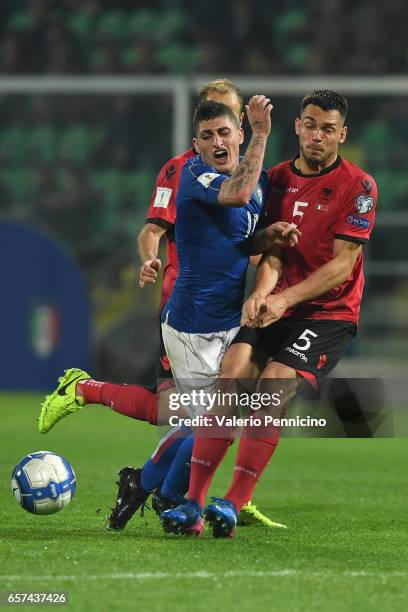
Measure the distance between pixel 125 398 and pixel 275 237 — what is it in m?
1.08

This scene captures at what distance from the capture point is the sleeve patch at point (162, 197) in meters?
6.51

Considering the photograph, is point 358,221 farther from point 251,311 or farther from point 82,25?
point 82,25

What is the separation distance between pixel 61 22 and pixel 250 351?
1436cm

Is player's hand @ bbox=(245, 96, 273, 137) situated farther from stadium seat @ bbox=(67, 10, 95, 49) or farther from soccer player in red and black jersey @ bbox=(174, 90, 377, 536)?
stadium seat @ bbox=(67, 10, 95, 49)

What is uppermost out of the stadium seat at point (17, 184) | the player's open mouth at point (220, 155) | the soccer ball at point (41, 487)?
the player's open mouth at point (220, 155)

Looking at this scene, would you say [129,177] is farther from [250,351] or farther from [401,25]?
[250,351]

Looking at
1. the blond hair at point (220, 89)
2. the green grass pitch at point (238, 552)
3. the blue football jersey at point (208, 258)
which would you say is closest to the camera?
the green grass pitch at point (238, 552)

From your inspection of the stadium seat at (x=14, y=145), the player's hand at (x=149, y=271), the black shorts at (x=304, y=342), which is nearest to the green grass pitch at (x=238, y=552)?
the black shorts at (x=304, y=342)

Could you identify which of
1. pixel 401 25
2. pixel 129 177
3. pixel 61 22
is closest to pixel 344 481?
pixel 129 177

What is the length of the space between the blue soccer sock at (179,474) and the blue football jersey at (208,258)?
564 millimetres

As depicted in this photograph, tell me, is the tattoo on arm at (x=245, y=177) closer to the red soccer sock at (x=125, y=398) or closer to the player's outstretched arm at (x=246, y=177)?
the player's outstretched arm at (x=246, y=177)

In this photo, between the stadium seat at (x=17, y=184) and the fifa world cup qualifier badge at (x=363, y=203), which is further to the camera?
the stadium seat at (x=17, y=184)

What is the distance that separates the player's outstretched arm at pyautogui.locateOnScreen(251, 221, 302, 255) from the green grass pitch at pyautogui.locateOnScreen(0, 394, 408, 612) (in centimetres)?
129

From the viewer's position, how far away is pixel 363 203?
5.84 meters
